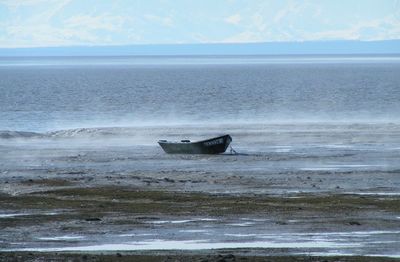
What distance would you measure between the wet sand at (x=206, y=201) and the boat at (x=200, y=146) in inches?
23.1

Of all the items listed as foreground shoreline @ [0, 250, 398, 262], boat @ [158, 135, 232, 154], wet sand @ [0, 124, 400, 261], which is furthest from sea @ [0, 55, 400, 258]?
foreground shoreline @ [0, 250, 398, 262]

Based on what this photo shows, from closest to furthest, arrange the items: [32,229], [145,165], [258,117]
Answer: [32,229] → [145,165] → [258,117]

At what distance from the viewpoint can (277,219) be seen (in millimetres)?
26578

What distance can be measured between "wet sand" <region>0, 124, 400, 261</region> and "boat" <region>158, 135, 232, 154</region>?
0.59 meters

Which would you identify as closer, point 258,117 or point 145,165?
point 145,165

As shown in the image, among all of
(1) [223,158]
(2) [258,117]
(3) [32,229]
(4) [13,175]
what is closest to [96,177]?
(4) [13,175]

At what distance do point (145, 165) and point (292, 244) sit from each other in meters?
19.7

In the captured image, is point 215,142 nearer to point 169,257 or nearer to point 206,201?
point 206,201

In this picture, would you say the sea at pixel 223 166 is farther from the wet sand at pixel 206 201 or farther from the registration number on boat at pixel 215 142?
the registration number on boat at pixel 215 142

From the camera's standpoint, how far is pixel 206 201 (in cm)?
3030

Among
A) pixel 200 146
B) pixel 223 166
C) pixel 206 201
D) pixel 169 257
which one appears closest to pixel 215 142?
pixel 200 146

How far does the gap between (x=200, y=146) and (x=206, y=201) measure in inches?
647

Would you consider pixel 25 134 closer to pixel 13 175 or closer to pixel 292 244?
pixel 13 175

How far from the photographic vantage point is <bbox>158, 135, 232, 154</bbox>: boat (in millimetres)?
46578
